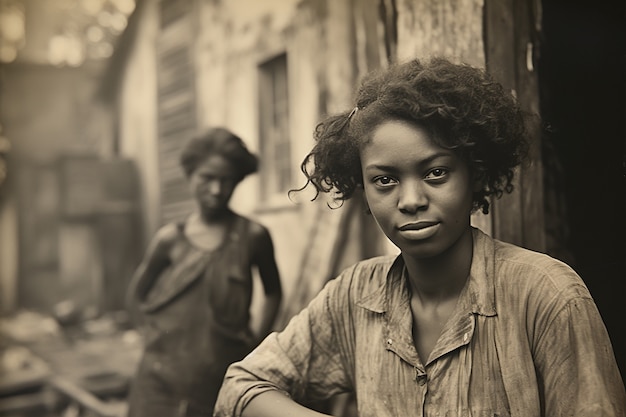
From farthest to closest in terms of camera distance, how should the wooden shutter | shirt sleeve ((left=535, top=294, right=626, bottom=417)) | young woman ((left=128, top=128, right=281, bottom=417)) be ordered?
the wooden shutter → young woman ((left=128, top=128, right=281, bottom=417)) → shirt sleeve ((left=535, top=294, right=626, bottom=417))

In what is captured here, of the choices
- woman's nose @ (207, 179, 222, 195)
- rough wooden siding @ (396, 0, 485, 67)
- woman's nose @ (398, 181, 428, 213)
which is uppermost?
rough wooden siding @ (396, 0, 485, 67)

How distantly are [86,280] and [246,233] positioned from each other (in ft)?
4.52

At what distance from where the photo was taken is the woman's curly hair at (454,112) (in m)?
1.29

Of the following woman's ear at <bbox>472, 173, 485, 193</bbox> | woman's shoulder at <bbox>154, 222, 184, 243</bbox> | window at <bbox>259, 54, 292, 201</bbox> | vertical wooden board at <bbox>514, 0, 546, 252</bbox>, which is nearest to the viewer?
woman's ear at <bbox>472, 173, 485, 193</bbox>

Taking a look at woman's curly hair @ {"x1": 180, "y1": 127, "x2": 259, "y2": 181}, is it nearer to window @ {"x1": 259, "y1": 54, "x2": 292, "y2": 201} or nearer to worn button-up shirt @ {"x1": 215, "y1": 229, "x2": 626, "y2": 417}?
window @ {"x1": 259, "y1": 54, "x2": 292, "y2": 201}

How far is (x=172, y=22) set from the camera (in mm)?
4008

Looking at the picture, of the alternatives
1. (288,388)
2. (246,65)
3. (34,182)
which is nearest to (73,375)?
(34,182)

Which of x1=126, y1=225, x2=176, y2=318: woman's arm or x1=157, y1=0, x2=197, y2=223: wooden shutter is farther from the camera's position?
x1=157, y1=0, x2=197, y2=223: wooden shutter

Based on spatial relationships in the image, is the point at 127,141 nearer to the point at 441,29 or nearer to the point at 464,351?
the point at 441,29

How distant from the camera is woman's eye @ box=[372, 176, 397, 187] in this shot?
51.8 inches

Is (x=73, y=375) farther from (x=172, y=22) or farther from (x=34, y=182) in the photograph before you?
(x=172, y=22)

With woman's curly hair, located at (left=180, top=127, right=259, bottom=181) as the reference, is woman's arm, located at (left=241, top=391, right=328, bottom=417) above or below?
below

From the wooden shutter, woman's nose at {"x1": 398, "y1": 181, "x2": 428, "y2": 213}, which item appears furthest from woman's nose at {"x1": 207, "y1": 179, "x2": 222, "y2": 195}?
woman's nose at {"x1": 398, "y1": 181, "x2": 428, "y2": 213}

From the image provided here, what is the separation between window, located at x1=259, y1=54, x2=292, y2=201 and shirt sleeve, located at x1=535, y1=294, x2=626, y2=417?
6.96 ft
